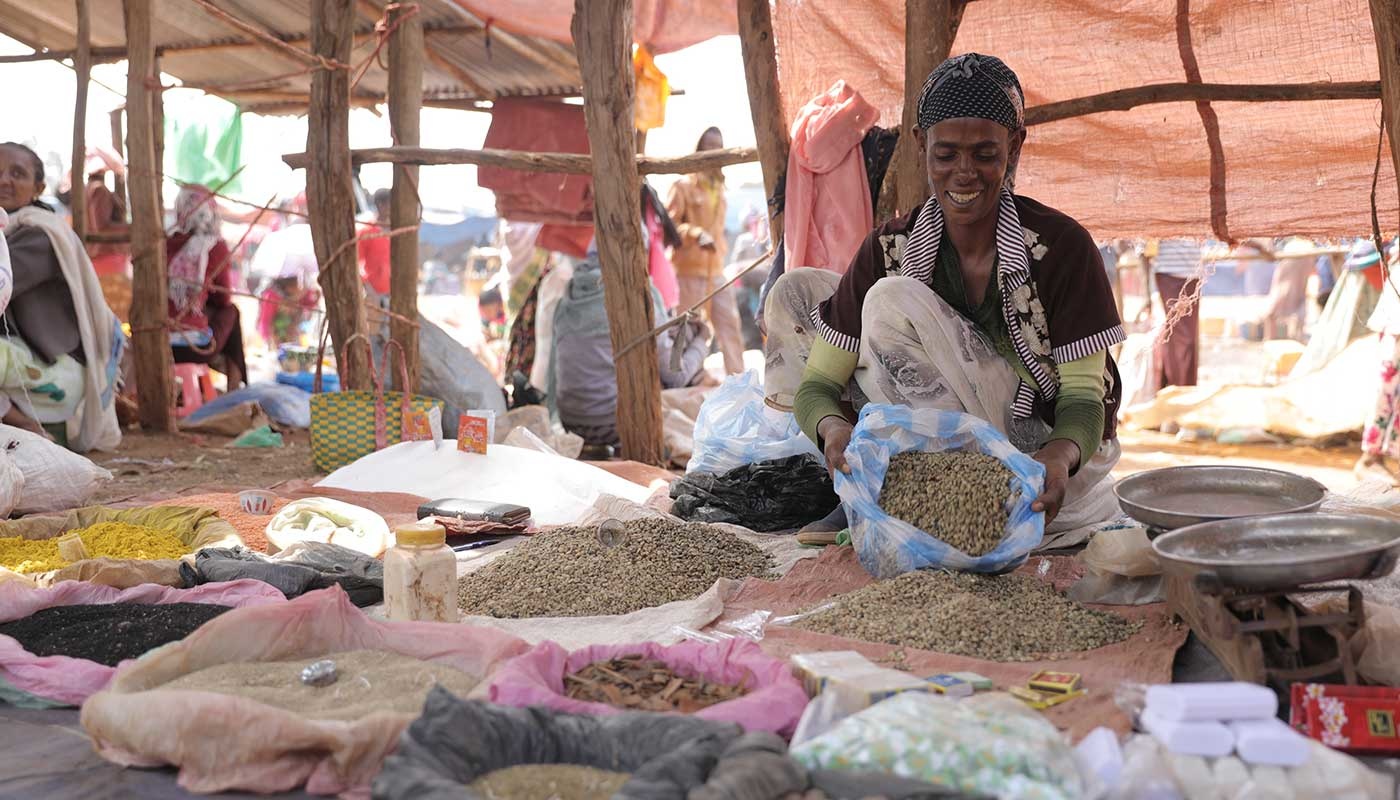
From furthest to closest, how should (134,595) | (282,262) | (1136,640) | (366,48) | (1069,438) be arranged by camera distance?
(282,262) < (366,48) < (1069,438) < (134,595) < (1136,640)

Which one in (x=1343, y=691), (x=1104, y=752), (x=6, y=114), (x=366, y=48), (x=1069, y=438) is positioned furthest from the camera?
(x=6, y=114)

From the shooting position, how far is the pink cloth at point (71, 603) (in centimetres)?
224

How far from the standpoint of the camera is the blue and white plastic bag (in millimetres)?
2754

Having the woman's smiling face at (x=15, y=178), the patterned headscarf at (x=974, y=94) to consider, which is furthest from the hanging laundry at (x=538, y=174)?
the patterned headscarf at (x=974, y=94)

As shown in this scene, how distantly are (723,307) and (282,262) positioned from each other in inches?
174

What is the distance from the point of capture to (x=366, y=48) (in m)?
7.95

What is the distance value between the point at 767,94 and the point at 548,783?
3.80 m

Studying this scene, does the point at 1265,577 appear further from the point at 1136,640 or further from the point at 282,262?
the point at 282,262

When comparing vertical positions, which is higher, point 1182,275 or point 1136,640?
point 1182,275

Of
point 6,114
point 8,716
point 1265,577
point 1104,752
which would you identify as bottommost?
point 8,716

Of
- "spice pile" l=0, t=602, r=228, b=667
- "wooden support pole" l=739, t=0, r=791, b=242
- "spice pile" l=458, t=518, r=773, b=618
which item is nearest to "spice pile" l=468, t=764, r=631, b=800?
"spice pile" l=0, t=602, r=228, b=667

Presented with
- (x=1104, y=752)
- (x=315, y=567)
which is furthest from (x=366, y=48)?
(x=1104, y=752)

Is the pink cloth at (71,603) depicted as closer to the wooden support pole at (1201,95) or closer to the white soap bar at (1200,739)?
the white soap bar at (1200,739)

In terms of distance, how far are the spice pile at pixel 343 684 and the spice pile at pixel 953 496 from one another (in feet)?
3.85
